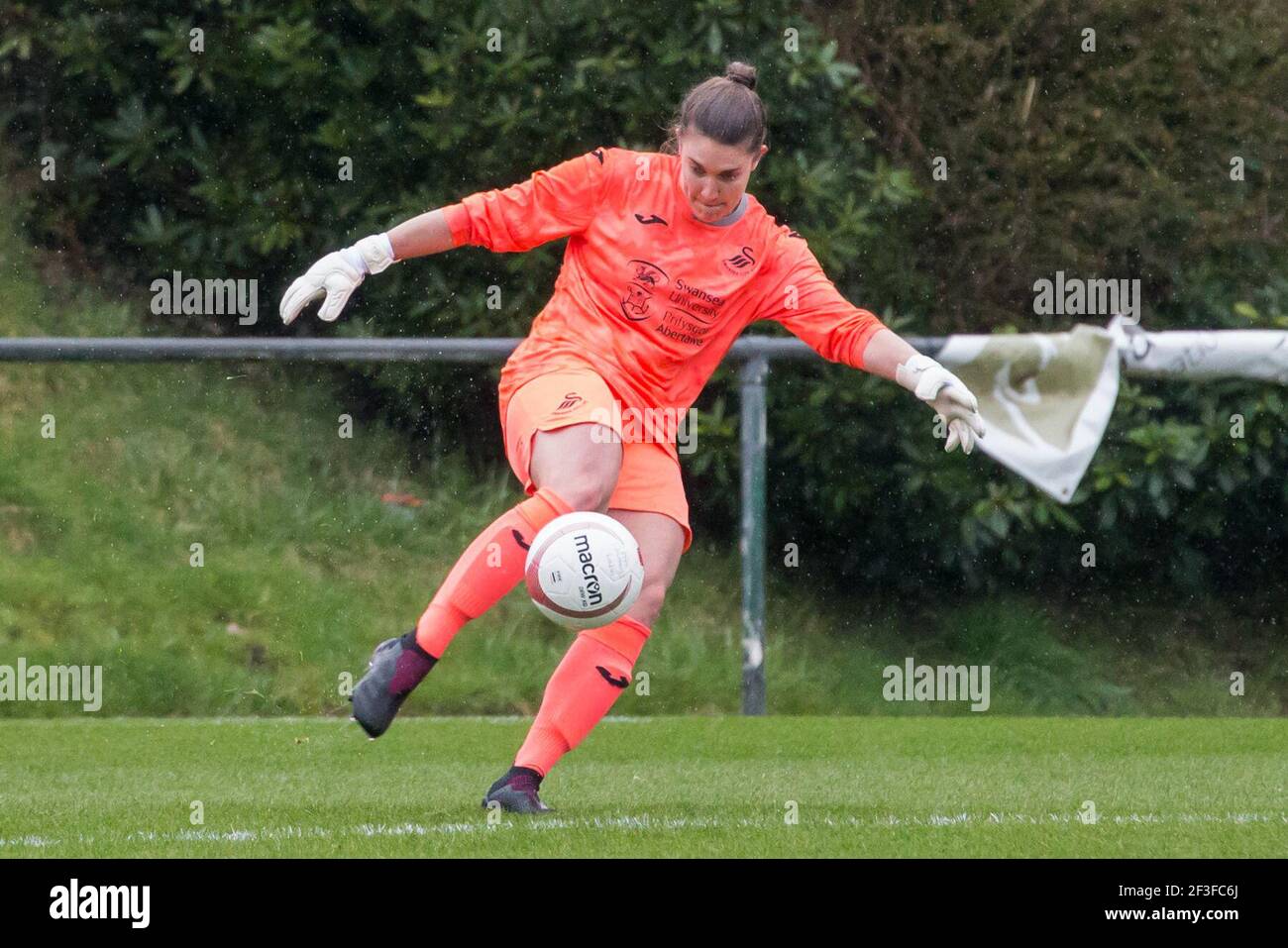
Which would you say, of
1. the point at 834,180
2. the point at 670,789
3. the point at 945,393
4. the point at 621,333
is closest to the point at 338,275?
the point at 621,333

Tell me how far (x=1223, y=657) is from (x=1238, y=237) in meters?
2.05

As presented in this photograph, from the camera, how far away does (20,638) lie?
27.9ft

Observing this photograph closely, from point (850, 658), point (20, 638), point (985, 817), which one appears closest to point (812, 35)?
point (850, 658)

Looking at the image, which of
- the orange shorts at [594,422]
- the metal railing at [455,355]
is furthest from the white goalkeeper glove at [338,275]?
the metal railing at [455,355]

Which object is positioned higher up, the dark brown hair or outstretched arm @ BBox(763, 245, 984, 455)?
the dark brown hair

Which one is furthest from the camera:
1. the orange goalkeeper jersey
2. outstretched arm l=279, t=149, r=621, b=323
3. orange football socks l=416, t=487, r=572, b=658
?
the orange goalkeeper jersey

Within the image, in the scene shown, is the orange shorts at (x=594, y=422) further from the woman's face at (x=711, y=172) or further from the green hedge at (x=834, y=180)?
the green hedge at (x=834, y=180)

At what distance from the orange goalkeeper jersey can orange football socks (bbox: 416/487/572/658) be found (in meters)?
0.47

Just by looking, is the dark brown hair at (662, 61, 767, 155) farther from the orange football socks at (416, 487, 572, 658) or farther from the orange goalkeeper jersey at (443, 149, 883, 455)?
the orange football socks at (416, 487, 572, 658)

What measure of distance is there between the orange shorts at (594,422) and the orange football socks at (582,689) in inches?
12.8

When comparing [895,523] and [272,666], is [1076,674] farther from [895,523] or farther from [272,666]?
[272,666]

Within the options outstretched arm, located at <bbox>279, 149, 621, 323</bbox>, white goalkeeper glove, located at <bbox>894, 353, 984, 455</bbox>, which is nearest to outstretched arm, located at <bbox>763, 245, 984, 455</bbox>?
white goalkeeper glove, located at <bbox>894, 353, 984, 455</bbox>

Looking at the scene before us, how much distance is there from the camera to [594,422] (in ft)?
16.4

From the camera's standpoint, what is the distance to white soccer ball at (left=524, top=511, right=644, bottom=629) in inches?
185
